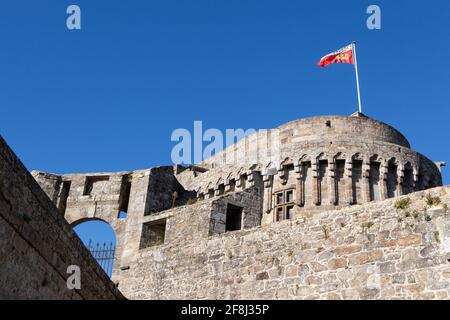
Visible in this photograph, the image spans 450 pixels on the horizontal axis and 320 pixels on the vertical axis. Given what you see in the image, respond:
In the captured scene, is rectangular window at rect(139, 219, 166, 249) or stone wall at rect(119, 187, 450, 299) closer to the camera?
stone wall at rect(119, 187, 450, 299)

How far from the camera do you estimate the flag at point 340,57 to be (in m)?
24.6

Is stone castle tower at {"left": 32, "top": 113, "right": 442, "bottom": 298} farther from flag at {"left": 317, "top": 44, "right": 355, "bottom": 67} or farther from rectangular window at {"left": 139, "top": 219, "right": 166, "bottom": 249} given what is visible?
flag at {"left": 317, "top": 44, "right": 355, "bottom": 67}

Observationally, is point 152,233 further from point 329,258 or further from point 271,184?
point 329,258

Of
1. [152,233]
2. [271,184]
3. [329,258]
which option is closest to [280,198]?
[271,184]

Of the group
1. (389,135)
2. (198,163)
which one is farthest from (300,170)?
(198,163)

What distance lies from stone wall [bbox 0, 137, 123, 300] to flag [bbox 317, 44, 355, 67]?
1827 cm

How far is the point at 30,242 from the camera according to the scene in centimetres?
700

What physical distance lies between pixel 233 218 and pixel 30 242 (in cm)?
1214

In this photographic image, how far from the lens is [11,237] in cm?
655

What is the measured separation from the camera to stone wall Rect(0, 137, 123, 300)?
6418mm

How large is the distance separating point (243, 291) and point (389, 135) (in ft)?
35.1

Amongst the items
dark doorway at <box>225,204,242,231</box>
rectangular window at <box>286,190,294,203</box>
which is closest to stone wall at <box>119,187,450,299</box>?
dark doorway at <box>225,204,242,231</box>

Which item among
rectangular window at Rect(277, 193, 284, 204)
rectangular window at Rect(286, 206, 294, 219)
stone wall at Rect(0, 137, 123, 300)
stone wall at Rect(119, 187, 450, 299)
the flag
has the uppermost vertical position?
the flag

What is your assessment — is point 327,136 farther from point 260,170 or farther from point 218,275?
point 218,275
